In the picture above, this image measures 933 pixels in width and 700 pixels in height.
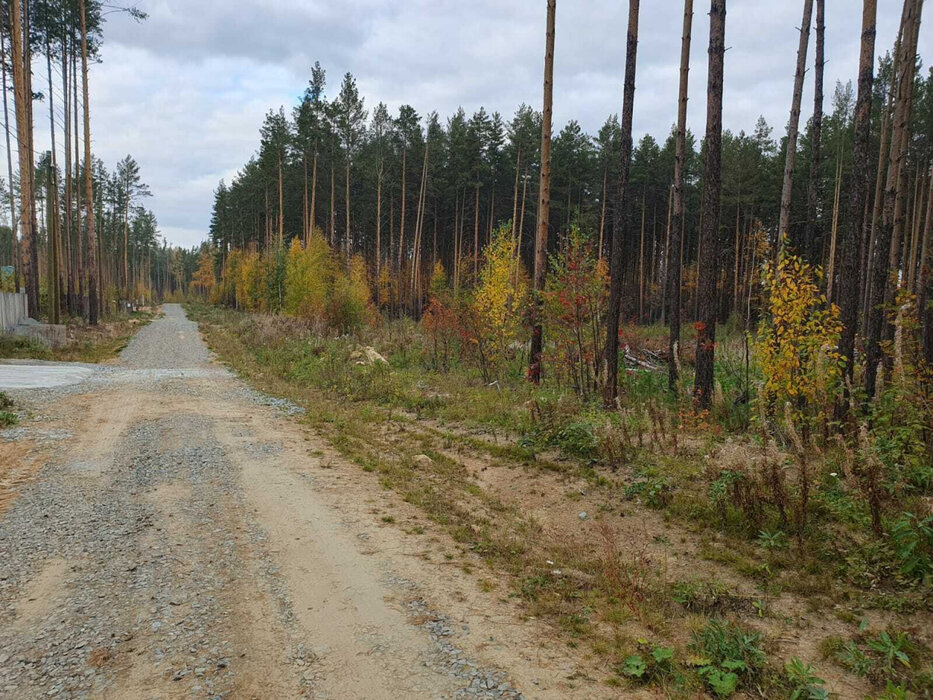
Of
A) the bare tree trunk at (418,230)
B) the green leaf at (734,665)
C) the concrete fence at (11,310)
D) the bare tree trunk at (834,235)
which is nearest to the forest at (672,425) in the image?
the green leaf at (734,665)

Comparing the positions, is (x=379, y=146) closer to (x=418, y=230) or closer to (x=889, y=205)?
(x=418, y=230)

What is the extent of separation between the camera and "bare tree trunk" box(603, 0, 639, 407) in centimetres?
1086

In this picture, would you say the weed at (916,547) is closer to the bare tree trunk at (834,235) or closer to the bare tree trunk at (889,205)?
the bare tree trunk at (889,205)

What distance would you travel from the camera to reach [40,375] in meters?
14.3

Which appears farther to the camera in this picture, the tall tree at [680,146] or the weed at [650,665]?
the tall tree at [680,146]

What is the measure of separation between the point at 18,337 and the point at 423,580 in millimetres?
21243

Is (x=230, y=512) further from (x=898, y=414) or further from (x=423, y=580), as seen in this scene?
(x=898, y=414)

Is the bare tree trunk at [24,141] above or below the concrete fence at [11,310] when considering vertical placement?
above

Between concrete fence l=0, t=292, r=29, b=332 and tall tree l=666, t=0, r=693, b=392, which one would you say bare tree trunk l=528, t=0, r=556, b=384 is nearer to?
tall tree l=666, t=0, r=693, b=392

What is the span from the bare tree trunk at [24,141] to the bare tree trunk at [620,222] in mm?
20157

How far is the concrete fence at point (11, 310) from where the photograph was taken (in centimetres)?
1931

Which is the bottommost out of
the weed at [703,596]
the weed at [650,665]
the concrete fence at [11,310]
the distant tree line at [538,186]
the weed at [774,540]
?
the weed at [703,596]

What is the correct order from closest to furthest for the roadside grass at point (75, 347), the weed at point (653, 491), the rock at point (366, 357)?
1. the weed at point (653, 491)
2. the rock at point (366, 357)
3. the roadside grass at point (75, 347)

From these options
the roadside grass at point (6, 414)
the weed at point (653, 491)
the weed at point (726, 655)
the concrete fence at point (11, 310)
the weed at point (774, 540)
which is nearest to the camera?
the weed at point (726, 655)
